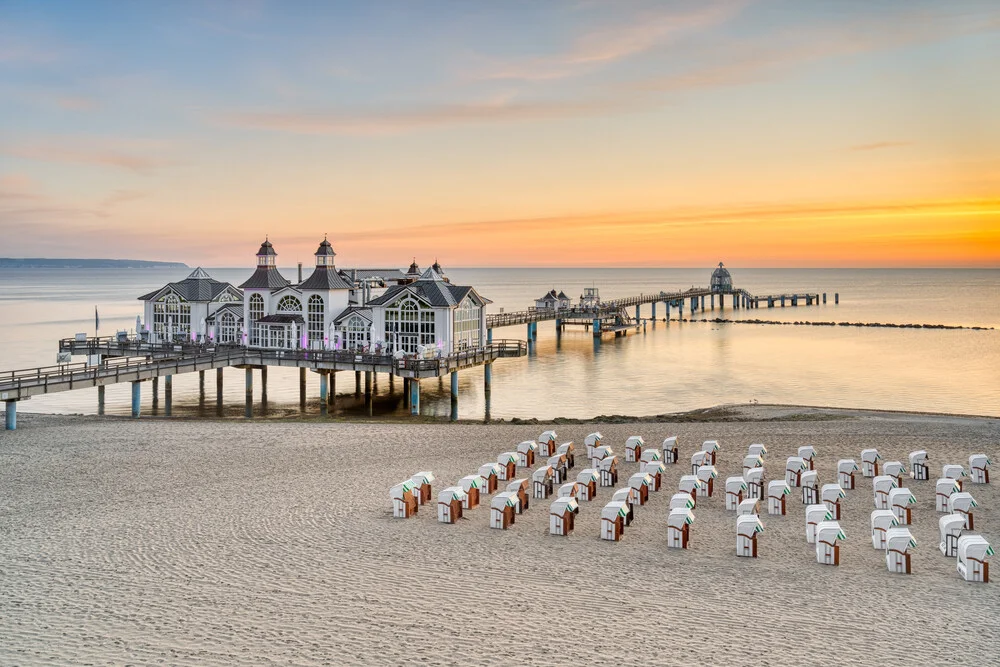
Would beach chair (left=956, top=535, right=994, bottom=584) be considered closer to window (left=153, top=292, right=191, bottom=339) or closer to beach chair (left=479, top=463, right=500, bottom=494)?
beach chair (left=479, top=463, right=500, bottom=494)

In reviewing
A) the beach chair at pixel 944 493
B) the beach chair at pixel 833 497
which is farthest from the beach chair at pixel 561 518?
the beach chair at pixel 944 493

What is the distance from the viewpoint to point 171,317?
45.4m

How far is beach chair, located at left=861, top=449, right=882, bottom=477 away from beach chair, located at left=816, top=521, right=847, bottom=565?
7162mm

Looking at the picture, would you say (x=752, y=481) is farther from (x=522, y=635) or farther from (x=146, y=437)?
(x=146, y=437)

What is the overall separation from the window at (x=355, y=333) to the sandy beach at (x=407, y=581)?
18270 millimetres

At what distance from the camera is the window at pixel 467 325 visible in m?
38.2

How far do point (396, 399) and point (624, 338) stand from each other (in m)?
36.5

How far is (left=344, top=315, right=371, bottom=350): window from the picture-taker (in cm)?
3925

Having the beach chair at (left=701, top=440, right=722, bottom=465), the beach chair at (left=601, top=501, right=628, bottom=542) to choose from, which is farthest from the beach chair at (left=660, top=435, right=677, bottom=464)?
the beach chair at (left=601, top=501, right=628, bottom=542)

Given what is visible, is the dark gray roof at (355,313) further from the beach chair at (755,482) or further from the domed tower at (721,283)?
the domed tower at (721,283)

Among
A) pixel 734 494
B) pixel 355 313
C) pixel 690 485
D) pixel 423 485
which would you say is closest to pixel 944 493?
pixel 734 494

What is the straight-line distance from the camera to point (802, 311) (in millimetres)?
108812

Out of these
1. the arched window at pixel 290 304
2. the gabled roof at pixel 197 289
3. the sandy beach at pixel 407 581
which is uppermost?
the gabled roof at pixel 197 289

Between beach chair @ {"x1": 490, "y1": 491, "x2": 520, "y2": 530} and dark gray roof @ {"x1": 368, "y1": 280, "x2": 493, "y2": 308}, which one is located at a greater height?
dark gray roof @ {"x1": 368, "y1": 280, "x2": 493, "y2": 308}
